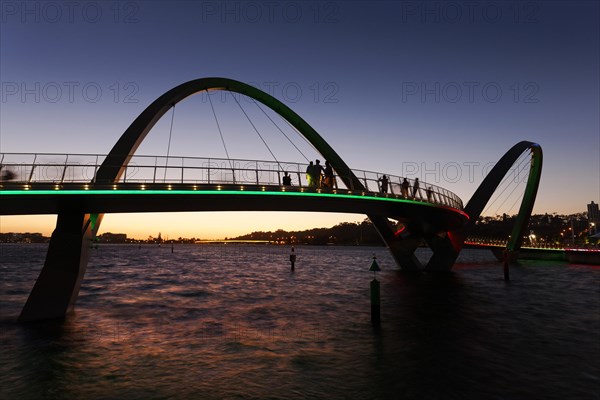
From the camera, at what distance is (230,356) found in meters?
14.3

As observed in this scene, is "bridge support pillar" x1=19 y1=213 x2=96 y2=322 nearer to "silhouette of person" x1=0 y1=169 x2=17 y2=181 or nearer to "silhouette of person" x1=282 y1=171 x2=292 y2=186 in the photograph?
"silhouette of person" x1=0 y1=169 x2=17 y2=181

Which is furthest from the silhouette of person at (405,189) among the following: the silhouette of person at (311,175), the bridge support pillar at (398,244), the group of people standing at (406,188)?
the bridge support pillar at (398,244)

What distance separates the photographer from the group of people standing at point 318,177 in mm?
23281

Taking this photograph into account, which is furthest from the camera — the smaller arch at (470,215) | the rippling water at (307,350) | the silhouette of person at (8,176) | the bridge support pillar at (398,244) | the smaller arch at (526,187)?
the smaller arch at (526,187)

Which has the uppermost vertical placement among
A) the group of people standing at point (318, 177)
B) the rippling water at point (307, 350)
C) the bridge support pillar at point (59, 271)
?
the group of people standing at point (318, 177)

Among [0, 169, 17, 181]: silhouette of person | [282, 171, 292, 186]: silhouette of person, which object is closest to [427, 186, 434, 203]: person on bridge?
Answer: [282, 171, 292, 186]: silhouette of person

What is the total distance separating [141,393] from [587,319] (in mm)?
22090

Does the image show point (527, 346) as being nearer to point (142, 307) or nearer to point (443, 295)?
point (443, 295)

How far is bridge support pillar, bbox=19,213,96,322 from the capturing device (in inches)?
731

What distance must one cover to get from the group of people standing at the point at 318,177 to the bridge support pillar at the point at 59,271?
37.7 ft

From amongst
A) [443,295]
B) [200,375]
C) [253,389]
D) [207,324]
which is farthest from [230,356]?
[443,295]

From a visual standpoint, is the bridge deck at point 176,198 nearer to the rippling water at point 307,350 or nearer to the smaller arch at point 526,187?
the rippling water at point 307,350

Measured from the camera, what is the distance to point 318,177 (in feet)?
76.7

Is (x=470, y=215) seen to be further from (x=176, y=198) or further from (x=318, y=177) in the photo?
(x=176, y=198)
